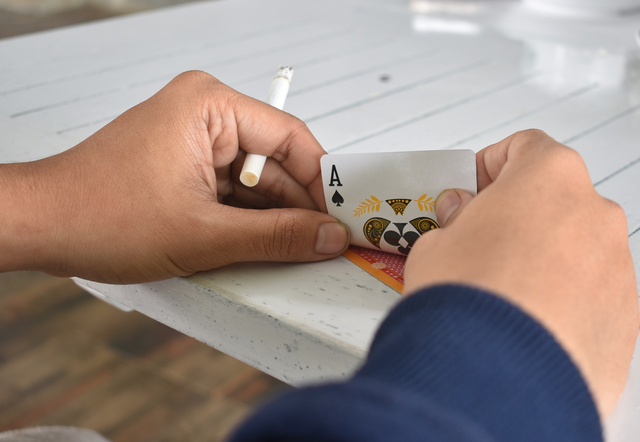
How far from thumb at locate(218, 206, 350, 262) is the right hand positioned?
0.15m

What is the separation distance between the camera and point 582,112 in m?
0.92

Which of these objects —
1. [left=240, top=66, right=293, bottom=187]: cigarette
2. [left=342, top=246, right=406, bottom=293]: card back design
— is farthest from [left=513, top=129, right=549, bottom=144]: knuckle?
[left=240, top=66, right=293, bottom=187]: cigarette

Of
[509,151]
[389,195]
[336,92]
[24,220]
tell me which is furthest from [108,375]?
[509,151]

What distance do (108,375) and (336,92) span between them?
4.07ft

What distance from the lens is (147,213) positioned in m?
0.54

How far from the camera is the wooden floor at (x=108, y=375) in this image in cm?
161


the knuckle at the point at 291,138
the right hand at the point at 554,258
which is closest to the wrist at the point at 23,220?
the knuckle at the point at 291,138

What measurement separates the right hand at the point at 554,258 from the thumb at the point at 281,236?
0.48 ft

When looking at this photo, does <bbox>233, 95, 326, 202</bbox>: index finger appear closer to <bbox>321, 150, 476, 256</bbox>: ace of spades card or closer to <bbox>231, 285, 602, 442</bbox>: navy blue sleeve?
<bbox>321, 150, 476, 256</bbox>: ace of spades card

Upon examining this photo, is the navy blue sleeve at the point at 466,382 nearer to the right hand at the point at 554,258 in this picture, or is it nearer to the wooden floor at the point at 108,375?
the right hand at the point at 554,258

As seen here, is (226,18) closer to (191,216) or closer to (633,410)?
(191,216)

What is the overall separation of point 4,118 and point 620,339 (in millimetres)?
936

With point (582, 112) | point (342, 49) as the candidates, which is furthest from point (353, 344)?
point (342, 49)

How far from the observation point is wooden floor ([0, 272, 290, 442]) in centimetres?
161
